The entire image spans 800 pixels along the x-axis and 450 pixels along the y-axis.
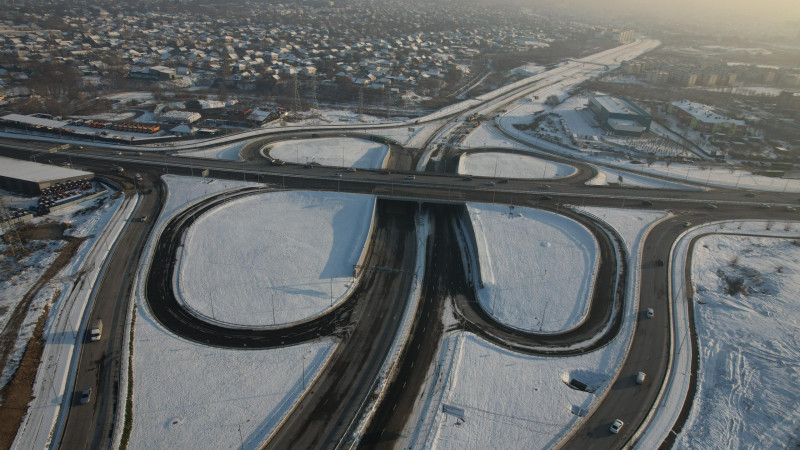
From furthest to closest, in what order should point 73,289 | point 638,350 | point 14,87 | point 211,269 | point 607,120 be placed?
point 14,87 < point 607,120 < point 211,269 < point 73,289 < point 638,350

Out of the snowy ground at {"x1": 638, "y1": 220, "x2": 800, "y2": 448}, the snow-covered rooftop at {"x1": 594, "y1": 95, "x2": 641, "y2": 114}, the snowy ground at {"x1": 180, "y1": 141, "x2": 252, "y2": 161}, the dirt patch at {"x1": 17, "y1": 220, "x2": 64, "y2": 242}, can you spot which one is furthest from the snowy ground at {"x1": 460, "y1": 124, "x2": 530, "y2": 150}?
the dirt patch at {"x1": 17, "y1": 220, "x2": 64, "y2": 242}

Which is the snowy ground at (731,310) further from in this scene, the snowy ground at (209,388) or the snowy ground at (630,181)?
the snowy ground at (209,388)

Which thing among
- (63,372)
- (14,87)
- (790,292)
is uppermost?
(14,87)

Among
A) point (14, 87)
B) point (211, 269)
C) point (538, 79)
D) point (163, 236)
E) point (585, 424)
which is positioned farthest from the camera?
point (538, 79)

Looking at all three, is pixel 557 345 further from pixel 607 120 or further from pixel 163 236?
pixel 607 120

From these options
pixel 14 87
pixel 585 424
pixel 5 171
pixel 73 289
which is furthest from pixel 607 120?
pixel 14 87

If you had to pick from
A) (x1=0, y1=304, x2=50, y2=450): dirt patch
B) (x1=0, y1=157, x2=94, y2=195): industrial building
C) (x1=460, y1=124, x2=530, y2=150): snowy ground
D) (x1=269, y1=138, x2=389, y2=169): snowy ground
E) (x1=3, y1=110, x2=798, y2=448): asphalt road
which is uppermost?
(x1=460, y1=124, x2=530, y2=150): snowy ground

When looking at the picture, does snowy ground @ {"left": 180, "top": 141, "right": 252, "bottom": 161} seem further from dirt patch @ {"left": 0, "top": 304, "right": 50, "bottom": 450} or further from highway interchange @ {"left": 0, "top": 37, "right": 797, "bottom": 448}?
dirt patch @ {"left": 0, "top": 304, "right": 50, "bottom": 450}
